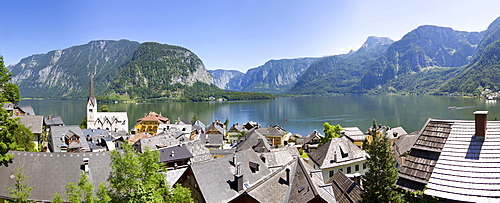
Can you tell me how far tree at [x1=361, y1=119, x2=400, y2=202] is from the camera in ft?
48.4

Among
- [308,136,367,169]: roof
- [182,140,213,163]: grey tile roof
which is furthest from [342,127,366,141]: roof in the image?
[182,140,213,163]: grey tile roof

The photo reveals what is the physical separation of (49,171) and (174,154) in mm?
17538

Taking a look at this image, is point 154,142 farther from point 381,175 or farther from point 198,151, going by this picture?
point 381,175

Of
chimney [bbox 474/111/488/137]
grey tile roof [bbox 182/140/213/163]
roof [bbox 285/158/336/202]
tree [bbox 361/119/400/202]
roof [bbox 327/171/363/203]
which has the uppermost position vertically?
chimney [bbox 474/111/488/137]

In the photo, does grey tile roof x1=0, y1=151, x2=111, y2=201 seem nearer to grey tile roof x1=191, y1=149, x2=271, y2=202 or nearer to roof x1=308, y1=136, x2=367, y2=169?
grey tile roof x1=191, y1=149, x2=271, y2=202

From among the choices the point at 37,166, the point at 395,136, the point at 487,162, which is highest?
the point at 487,162

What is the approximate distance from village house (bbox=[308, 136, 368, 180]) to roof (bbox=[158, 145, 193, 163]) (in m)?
17.0

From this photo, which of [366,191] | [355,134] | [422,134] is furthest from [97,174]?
[355,134]

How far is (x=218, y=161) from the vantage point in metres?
23.0

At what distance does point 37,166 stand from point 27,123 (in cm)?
2795

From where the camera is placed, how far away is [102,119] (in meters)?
85.9

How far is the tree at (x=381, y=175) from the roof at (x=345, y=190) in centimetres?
297

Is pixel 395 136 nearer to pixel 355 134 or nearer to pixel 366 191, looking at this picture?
pixel 355 134

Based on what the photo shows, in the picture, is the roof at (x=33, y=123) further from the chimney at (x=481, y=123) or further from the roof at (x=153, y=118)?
the chimney at (x=481, y=123)
